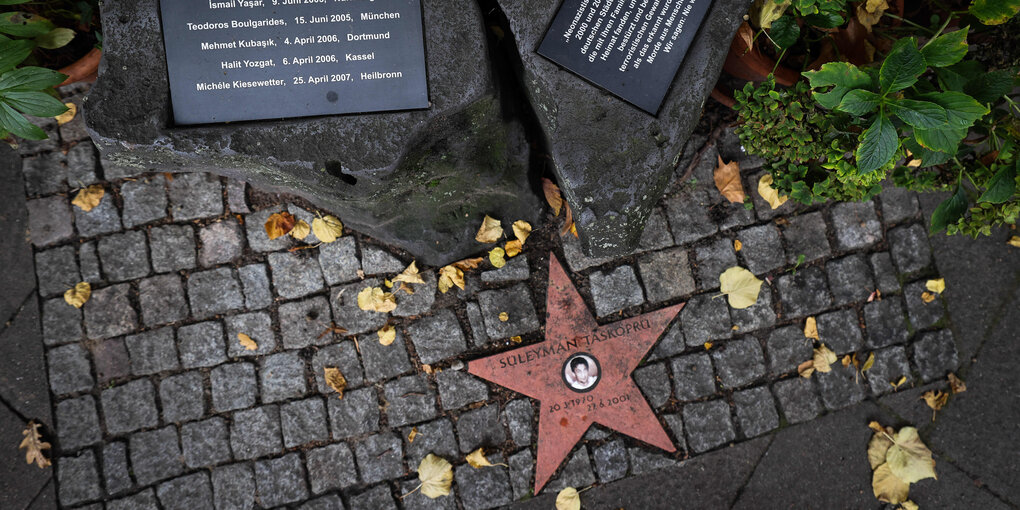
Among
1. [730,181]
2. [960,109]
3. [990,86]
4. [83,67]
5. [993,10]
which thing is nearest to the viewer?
[960,109]

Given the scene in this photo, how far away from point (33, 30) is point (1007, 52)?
13.4 feet

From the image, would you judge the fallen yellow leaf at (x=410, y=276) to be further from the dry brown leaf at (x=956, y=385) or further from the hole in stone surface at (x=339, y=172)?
the dry brown leaf at (x=956, y=385)

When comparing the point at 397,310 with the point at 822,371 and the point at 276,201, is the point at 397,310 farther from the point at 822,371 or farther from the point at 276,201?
the point at 822,371

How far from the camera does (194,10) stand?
7.32 ft

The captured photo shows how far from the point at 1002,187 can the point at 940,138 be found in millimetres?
509

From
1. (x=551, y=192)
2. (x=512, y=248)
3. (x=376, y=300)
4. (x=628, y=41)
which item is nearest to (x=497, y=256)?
(x=512, y=248)

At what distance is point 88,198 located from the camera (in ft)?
10.2

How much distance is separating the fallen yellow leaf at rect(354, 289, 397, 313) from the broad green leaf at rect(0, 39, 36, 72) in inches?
68.3

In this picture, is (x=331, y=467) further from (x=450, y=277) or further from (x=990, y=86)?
(x=990, y=86)

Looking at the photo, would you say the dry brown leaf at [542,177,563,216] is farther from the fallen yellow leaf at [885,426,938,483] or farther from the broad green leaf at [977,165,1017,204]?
the fallen yellow leaf at [885,426,938,483]

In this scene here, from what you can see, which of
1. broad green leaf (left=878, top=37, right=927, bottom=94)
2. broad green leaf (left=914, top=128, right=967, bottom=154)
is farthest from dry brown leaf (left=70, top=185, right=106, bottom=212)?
broad green leaf (left=914, top=128, right=967, bottom=154)

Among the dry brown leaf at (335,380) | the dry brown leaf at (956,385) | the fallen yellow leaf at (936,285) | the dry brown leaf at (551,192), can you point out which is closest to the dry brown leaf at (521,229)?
the dry brown leaf at (551,192)

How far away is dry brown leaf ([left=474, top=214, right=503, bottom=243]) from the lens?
303 cm

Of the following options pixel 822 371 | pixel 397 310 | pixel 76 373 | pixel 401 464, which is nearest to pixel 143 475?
pixel 76 373
